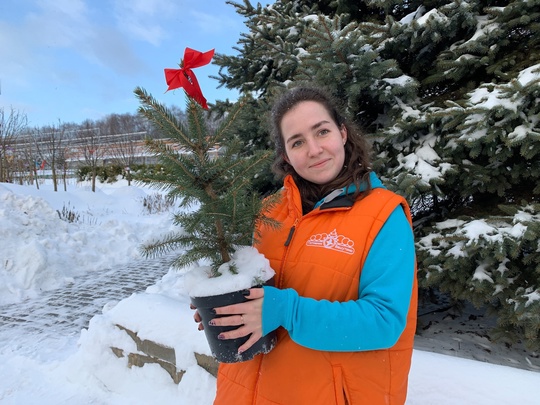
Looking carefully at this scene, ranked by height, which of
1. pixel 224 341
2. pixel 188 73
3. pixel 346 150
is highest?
pixel 188 73

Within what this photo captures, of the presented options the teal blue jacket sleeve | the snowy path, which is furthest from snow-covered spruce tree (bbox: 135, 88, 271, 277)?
the snowy path

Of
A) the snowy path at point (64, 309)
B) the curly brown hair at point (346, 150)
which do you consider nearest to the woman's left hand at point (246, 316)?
the curly brown hair at point (346, 150)

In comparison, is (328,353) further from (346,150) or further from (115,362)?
(115,362)

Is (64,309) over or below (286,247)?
below

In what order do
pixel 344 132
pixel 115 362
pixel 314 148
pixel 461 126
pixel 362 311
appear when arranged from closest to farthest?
pixel 362 311
pixel 314 148
pixel 344 132
pixel 461 126
pixel 115 362

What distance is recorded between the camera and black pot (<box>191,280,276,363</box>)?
105cm

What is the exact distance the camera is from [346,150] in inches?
59.6

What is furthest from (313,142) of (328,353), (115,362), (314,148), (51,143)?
(51,143)

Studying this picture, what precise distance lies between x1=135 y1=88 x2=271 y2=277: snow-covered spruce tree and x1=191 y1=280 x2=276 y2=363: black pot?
0.10 meters

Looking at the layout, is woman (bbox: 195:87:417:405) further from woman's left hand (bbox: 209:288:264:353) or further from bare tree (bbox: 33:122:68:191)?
bare tree (bbox: 33:122:68:191)

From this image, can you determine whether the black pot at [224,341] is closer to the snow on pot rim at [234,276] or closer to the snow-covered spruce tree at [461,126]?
the snow on pot rim at [234,276]

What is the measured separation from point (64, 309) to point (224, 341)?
4819mm

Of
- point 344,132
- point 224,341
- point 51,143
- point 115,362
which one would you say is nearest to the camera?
point 224,341

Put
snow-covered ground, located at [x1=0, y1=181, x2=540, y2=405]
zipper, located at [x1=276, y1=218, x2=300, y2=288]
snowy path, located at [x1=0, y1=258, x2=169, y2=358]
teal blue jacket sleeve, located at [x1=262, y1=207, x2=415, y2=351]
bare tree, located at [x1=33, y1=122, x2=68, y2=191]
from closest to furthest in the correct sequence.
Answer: teal blue jacket sleeve, located at [x1=262, y1=207, x2=415, y2=351]
zipper, located at [x1=276, y1=218, x2=300, y2=288]
snow-covered ground, located at [x1=0, y1=181, x2=540, y2=405]
snowy path, located at [x1=0, y1=258, x2=169, y2=358]
bare tree, located at [x1=33, y1=122, x2=68, y2=191]
